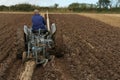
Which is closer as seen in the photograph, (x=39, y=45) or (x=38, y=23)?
(x=39, y=45)

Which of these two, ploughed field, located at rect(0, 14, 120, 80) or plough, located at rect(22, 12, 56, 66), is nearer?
ploughed field, located at rect(0, 14, 120, 80)

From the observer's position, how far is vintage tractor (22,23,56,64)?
41.5 feet

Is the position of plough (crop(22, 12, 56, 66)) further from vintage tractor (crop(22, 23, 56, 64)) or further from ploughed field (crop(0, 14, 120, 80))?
ploughed field (crop(0, 14, 120, 80))

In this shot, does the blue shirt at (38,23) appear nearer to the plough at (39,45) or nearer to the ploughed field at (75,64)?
the plough at (39,45)

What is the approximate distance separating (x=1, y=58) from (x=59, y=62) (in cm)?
223

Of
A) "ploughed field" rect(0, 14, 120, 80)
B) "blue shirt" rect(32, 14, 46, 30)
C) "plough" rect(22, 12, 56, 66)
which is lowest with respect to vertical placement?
"ploughed field" rect(0, 14, 120, 80)

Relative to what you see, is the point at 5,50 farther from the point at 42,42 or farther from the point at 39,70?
the point at 39,70

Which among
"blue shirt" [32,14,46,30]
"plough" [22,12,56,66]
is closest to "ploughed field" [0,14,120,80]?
"plough" [22,12,56,66]

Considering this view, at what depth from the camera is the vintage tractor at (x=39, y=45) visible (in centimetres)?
1266

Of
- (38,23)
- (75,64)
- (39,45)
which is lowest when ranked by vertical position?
(75,64)

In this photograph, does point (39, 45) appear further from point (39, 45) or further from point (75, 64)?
point (75, 64)

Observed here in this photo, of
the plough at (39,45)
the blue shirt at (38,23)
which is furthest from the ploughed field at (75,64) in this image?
the blue shirt at (38,23)

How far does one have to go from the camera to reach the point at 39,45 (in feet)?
42.1

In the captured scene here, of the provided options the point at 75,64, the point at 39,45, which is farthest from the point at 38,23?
the point at 75,64
